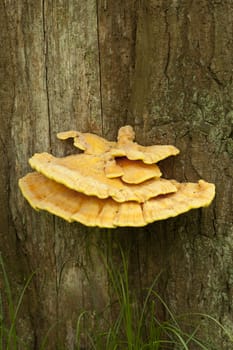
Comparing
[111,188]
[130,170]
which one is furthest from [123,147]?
[111,188]

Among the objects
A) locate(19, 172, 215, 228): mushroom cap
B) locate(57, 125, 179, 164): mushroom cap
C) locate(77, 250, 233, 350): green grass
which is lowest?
locate(77, 250, 233, 350): green grass

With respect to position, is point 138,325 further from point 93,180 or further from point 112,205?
point 93,180

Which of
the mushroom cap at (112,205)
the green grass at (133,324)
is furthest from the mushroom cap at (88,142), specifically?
the green grass at (133,324)

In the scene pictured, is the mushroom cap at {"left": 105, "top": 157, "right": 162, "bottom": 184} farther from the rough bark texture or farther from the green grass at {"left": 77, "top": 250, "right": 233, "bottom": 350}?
the green grass at {"left": 77, "top": 250, "right": 233, "bottom": 350}

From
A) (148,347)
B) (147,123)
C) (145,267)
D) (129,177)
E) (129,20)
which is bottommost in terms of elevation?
(148,347)

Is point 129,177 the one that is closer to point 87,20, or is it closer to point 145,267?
→ point 145,267

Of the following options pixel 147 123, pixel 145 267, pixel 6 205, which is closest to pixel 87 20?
pixel 147 123

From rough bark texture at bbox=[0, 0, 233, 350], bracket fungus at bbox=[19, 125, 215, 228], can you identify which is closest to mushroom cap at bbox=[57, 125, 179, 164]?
bracket fungus at bbox=[19, 125, 215, 228]
